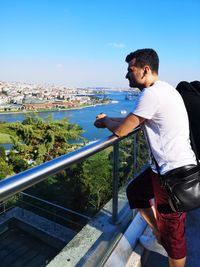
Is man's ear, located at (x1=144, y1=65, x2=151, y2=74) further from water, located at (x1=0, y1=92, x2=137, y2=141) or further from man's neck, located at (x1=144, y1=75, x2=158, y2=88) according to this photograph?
water, located at (x1=0, y1=92, x2=137, y2=141)

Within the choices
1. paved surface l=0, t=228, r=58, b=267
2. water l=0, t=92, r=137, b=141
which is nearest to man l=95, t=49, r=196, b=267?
paved surface l=0, t=228, r=58, b=267

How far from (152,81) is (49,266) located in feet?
3.99

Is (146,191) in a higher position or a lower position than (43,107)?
higher

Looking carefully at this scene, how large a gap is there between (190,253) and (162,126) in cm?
115

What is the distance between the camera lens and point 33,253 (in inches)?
81.9

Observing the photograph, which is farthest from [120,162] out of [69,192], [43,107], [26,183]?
[43,107]

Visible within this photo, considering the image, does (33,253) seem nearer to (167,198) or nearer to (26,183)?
(167,198)

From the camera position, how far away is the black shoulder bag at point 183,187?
1.52m

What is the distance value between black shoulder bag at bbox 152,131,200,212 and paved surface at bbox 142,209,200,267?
67 cm

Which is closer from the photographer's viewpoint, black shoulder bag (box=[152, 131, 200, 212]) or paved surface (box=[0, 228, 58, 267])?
black shoulder bag (box=[152, 131, 200, 212])

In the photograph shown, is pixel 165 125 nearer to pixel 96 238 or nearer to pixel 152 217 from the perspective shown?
pixel 152 217

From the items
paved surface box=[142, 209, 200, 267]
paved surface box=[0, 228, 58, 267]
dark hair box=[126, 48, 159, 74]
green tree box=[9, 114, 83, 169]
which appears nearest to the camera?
dark hair box=[126, 48, 159, 74]

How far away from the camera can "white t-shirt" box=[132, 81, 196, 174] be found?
4.75 ft

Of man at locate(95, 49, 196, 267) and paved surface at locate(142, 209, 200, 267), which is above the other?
man at locate(95, 49, 196, 267)
